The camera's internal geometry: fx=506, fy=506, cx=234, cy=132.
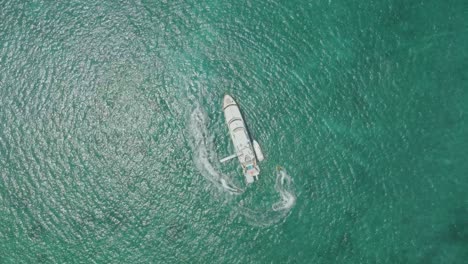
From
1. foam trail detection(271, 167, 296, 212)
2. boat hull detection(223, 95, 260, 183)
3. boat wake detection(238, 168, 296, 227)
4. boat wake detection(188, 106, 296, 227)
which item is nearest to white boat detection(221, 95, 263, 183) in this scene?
boat hull detection(223, 95, 260, 183)

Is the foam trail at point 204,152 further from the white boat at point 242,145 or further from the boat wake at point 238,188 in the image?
the white boat at point 242,145

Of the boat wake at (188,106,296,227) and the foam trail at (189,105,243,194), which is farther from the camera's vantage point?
the foam trail at (189,105,243,194)

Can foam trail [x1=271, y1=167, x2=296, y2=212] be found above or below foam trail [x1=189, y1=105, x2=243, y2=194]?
below

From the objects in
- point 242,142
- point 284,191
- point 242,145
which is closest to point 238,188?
point 242,145

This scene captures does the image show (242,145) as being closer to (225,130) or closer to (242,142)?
(242,142)

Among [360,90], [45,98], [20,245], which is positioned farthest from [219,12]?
[20,245]

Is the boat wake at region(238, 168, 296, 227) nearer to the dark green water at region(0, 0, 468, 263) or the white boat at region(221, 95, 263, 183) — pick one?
the dark green water at region(0, 0, 468, 263)

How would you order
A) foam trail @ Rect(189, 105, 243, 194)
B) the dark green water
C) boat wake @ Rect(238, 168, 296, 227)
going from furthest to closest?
foam trail @ Rect(189, 105, 243, 194) → the dark green water → boat wake @ Rect(238, 168, 296, 227)
